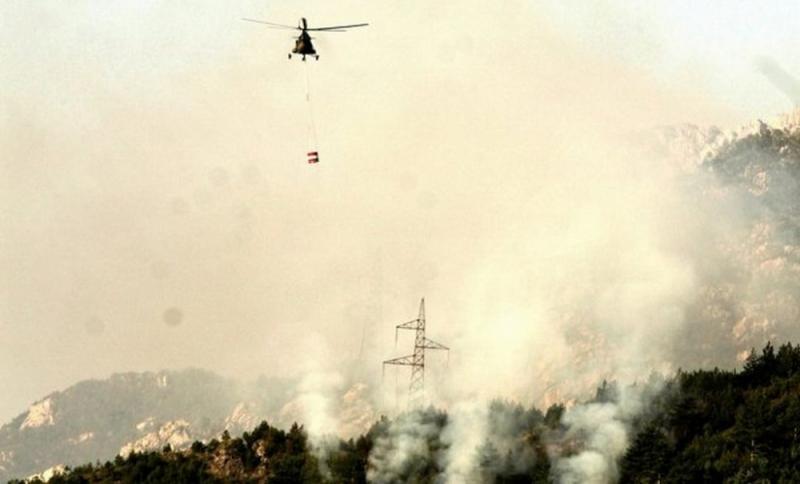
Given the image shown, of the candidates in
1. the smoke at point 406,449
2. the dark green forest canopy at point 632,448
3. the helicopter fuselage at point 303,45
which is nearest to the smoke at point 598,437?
the dark green forest canopy at point 632,448

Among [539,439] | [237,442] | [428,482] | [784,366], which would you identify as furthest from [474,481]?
[784,366]

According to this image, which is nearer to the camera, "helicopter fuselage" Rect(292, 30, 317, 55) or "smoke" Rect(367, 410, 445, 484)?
"helicopter fuselage" Rect(292, 30, 317, 55)

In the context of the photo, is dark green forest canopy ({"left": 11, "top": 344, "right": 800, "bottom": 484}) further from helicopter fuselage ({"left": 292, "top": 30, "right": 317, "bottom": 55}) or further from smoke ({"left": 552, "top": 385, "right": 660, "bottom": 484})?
helicopter fuselage ({"left": 292, "top": 30, "right": 317, "bottom": 55})

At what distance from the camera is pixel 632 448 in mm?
113500

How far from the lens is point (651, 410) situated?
126 m

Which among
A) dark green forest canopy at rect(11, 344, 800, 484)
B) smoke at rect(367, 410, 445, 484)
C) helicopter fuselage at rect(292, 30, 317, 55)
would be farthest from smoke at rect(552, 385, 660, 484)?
helicopter fuselage at rect(292, 30, 317, 55)

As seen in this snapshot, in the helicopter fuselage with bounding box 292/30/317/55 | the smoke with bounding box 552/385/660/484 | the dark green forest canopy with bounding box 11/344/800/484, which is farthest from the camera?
the smoke with bounding box 552/385/660/484

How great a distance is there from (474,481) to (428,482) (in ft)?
19.7

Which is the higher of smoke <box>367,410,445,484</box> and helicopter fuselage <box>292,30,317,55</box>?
helicopter fuselage <box>292,30,317,55</box>

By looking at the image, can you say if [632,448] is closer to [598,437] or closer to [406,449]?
[598,437]

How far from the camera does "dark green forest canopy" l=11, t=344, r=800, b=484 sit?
108125 millimetres

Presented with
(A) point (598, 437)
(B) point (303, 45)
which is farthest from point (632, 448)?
(B) point (303, 45)

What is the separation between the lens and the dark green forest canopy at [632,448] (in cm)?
10812

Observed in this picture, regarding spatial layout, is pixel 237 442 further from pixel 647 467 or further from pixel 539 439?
pixel 647 467
